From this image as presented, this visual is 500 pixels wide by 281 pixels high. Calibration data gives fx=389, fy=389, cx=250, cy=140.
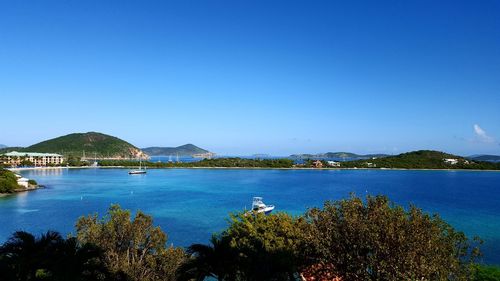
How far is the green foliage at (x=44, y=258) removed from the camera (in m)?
9.81

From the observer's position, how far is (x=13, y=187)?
73438 millimetres

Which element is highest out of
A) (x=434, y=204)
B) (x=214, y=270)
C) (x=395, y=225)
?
(x=395, y=225)

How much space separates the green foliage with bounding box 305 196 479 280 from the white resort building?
15448 centimetres

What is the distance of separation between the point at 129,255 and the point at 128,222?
1343 mm

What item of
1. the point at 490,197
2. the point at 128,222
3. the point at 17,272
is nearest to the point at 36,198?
the point at 128,222

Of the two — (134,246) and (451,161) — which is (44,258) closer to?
(134,246)

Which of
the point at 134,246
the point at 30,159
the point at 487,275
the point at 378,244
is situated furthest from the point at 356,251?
the point at 30,159

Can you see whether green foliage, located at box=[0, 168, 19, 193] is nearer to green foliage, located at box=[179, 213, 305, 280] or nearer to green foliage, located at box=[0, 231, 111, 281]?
green foliage, located at box=[0, 231, 111, 281]

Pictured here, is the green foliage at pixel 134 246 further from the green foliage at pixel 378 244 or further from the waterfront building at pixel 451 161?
the waterfront building at pixel 451 161

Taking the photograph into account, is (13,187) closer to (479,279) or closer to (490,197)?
(479,279)

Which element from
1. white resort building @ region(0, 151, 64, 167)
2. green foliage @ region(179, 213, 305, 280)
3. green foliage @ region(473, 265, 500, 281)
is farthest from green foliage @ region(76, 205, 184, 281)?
white resort building @ region(0, 151, 64, 167)

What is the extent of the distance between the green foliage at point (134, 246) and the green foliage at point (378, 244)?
5.47 m

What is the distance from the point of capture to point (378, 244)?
38.5 ft

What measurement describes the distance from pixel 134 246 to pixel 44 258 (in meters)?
6.18
